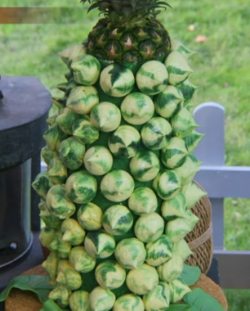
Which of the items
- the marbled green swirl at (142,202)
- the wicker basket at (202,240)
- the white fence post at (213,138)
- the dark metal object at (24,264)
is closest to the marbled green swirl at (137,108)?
the marbled green swirl at (142,202)

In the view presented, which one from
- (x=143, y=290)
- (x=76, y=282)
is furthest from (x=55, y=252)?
(x=143, y=290)

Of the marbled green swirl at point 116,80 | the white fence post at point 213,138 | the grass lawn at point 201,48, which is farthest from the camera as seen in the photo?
the grass lawn at point 201,48

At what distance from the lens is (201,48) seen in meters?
3.79

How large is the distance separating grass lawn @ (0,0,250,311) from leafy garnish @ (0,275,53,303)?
1885 millimetres

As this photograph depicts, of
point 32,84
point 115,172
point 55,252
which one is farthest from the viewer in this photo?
point 32,84

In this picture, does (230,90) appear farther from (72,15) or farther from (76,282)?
(76,282)

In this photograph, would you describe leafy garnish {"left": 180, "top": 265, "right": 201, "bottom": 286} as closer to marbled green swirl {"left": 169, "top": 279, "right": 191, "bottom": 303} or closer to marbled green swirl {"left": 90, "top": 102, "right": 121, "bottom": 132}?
marbled green swirl {"left": 169, "top": 279, "right": 191, "bottom": 303}

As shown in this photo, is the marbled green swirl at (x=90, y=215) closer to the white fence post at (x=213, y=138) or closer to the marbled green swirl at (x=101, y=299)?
the marbled green swirl at (x=101, y=299)

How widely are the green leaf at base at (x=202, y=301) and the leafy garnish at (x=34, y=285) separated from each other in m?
0.28

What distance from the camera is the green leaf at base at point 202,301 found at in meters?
1.27

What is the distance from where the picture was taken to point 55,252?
121cm

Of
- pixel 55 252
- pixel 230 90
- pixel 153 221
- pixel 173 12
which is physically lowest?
pixel 230 90

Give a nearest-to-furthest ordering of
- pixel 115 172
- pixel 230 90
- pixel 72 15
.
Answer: pixel 115 172 < pixel 230 90 < pixel 72 15

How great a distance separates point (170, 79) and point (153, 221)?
0.24m
